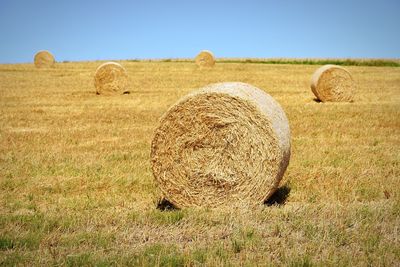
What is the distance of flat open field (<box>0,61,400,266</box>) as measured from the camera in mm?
4281

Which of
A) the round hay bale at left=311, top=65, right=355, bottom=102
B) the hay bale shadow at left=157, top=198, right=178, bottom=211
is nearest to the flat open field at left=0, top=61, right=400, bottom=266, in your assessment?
the hay bale shadow at left=157, top=198, right=178, bottom=211

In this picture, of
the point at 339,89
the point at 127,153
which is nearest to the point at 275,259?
the point at 127,153

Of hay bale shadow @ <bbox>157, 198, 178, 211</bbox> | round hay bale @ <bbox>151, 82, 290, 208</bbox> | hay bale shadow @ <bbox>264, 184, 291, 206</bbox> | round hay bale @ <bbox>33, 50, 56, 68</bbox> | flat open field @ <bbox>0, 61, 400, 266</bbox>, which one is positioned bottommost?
hay bale shadow @ <bbox>157, 198, 178, 211</bbox>

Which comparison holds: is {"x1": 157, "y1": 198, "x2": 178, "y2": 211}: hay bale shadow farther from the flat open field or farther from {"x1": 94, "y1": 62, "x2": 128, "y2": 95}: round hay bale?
{"x1": 94, "y1": 62, "x2": 128, "y2": 95}: round hay bale

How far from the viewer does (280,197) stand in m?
6.43

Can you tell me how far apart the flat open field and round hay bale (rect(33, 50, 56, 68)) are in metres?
22.8

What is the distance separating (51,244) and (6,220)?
97 centimetres

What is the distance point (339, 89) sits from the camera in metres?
17.8

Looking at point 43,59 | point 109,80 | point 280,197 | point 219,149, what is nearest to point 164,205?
point 219,149

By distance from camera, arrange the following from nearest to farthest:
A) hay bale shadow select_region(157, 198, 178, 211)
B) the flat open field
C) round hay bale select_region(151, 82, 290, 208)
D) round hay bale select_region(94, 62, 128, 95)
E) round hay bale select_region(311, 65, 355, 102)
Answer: the flat open field, round hay bale select_region(151, 82, 290, 208), hay bale shadow select_region(157, 198, 178, 211), round hay bale select_region(311, 65, 355, 102), round hay bale select_region(94, 62, 128, 95)

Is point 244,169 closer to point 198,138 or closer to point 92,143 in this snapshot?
point 198,138

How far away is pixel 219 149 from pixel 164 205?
1.06m

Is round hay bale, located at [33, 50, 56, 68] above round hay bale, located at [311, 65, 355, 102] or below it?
above

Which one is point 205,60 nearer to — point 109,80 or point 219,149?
point 109,80
